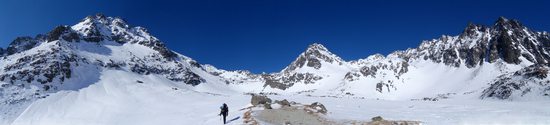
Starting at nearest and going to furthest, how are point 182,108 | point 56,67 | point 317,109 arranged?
point 317,109 < point 182,108 < point 56,67

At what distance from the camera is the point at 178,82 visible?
19950cm

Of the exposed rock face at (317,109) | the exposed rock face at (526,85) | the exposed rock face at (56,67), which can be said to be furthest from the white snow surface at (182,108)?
the exposed rock face at (526,85)

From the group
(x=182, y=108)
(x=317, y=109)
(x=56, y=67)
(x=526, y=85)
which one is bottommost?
(x=317, y=109)

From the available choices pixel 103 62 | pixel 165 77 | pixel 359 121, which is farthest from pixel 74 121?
pixel 165 77

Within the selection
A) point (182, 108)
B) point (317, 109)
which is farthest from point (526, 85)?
point (317, 109)

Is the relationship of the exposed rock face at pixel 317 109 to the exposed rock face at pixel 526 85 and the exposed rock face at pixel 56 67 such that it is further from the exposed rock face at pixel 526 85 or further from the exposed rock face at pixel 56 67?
the exposed rock face at pixel 526 85

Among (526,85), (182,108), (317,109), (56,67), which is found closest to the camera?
(317,109)

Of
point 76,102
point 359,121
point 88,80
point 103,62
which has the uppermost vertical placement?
point 103,62

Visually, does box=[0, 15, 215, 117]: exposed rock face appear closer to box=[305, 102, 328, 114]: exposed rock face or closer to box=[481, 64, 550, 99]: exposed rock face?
box=[305, 102, 328, 114]: exposed rock face

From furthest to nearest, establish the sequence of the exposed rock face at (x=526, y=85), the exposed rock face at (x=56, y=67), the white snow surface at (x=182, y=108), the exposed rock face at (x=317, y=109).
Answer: the exposed rock face at (x=56, y=67), the exposed rock face at (x=526, y=85), the exposed rock face at (x=317, y=109), the white snow surface at (x=182, y=108)

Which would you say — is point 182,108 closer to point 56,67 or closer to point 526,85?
point 56,67

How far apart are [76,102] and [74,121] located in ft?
97.1

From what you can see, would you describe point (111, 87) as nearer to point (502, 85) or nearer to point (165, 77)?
point (165, 77)

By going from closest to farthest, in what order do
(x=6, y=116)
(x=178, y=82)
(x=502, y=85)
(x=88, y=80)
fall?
1. (x=6, y=116)
2. (x=502, y=85)
3. (x=88, y=80)
4. (x=178, y=82)
